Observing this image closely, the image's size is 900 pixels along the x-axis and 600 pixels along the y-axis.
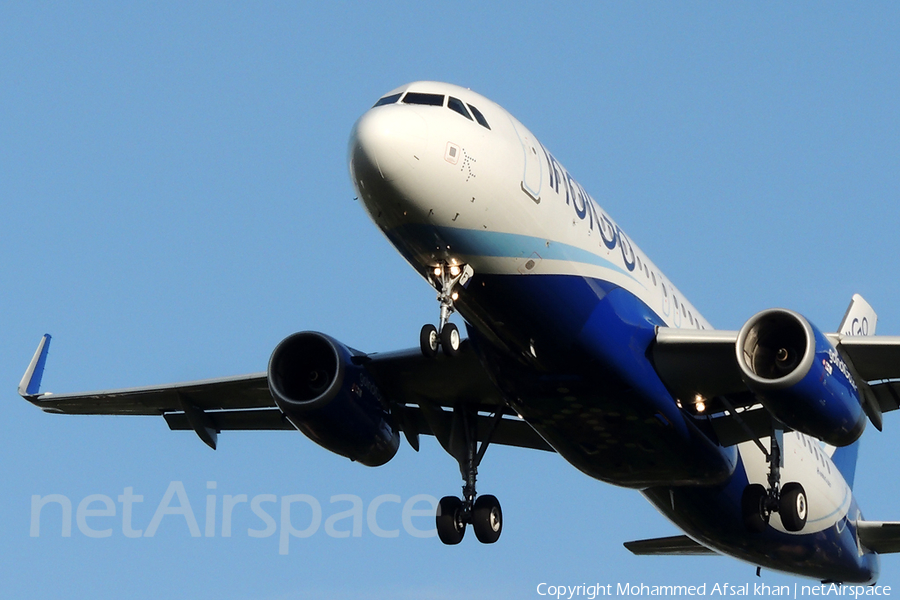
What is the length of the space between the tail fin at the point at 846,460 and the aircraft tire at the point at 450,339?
13.3m

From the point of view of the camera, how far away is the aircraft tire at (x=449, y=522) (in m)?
24.1

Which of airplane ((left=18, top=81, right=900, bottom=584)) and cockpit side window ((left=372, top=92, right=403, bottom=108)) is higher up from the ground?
cockpit side window ((left=372, top=92, right=403, bottom=108))

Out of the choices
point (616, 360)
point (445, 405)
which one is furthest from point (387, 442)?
point (616, 360)

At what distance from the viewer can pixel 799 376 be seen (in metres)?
19.6

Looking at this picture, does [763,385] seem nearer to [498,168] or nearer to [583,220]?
[583,220]

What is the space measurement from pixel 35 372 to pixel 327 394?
646cm

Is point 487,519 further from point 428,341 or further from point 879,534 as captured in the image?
point 879,534

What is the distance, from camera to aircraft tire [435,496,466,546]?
78.9 ft

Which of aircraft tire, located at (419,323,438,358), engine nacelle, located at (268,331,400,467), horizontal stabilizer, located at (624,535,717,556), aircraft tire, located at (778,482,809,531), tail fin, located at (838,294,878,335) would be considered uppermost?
tail fin, located at (838,294,878,335)

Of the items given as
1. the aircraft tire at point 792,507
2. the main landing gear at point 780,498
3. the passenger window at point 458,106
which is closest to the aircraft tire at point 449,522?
the main landing gear at point 780,498

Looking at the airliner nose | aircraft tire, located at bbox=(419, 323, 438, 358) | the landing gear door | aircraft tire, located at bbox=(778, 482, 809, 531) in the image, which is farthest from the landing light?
the airliner nose

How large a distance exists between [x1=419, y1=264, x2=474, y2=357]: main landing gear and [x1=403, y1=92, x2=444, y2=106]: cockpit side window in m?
2.28

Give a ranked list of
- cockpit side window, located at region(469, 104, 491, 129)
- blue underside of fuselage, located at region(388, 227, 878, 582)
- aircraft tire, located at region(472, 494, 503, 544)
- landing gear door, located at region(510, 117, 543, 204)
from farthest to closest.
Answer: aircraft tire, located at region(472, 494, 503, 544)
blue underside of fuselage, located at region(388, 227, 878, 582)
landing gear door, located at region(510, 117, 543, 204)
cockpit side window, located at region(469, 104, 491, 129)

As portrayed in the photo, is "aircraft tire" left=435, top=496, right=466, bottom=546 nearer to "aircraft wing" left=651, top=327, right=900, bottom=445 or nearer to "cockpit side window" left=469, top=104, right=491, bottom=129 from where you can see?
"aircraft wing" left=651, top=327, right=900, bottom=445
